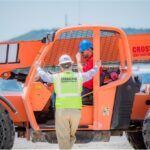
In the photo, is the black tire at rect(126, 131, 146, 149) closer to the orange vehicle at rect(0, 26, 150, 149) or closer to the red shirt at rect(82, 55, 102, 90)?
the orange vehicle at rect(0, 26, 150, 149)

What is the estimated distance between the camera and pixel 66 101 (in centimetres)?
1118

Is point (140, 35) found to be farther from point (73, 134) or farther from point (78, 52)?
point (73, 134)

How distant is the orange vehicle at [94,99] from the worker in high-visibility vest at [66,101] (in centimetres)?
71

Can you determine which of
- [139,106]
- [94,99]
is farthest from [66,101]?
[139,106]

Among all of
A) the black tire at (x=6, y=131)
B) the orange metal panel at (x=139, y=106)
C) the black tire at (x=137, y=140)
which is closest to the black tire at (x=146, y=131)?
the orange metal panel at (x=139, y=106)

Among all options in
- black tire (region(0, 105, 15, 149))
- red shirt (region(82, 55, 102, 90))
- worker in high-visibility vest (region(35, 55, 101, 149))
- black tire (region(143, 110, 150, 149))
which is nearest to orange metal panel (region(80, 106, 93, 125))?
red shirt (region(82, 55, 102, 90))

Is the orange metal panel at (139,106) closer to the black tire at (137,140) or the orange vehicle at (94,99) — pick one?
the orange vehicle at (94,99)

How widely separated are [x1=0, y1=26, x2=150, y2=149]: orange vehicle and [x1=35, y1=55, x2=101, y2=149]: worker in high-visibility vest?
71cm

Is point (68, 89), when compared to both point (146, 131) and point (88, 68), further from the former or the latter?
point (146, 131)

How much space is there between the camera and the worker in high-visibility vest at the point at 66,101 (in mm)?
11148

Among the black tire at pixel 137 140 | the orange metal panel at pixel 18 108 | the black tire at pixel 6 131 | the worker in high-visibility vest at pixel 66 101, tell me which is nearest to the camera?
the worker in high-visibility vest at pixel 66 101

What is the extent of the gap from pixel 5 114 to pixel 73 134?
1326 mm

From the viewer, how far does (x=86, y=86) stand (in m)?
12.1

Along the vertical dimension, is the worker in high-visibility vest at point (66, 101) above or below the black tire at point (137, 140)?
above
